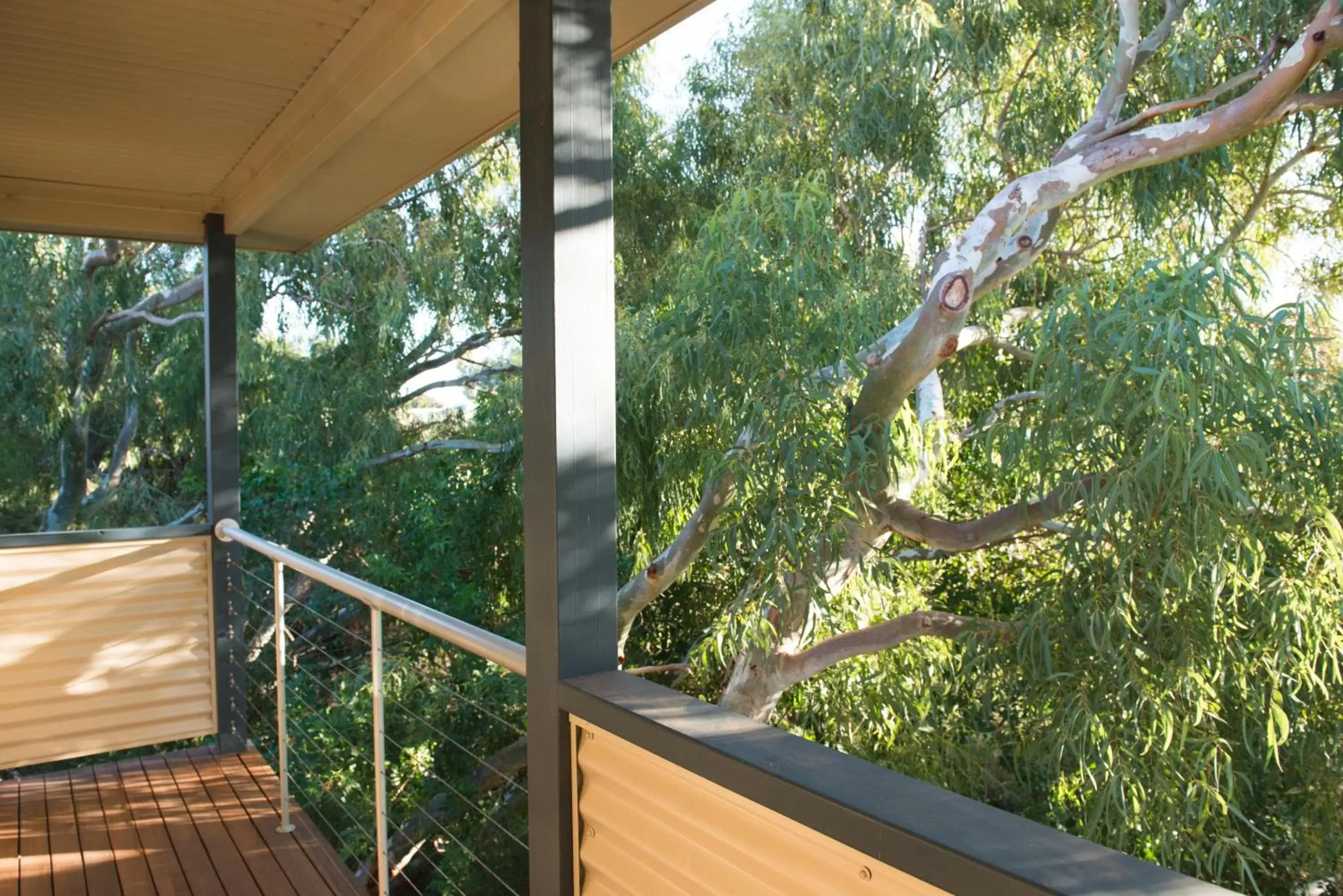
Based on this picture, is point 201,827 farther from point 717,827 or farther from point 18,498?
point 18,498

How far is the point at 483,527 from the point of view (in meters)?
8.95

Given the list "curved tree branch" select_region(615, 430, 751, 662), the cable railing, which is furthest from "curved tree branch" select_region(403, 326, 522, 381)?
"curved tree branch" select_region(615, 430, 751, 662)

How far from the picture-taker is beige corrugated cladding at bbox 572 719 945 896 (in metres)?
1.00

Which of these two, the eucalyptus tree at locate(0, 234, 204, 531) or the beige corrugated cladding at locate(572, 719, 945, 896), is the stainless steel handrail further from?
the eucalyptus tree at locate(0, 234, 204, 531)

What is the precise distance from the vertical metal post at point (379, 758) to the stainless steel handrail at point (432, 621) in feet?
0.25

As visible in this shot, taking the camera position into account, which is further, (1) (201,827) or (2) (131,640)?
(2) (131,640)

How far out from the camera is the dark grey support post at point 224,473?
11.9 feet

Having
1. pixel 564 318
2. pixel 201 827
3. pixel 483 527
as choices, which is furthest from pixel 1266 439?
pixel 483 527

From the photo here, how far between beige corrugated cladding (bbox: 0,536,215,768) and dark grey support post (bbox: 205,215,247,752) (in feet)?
0.14

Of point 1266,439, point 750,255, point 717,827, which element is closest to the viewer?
point 717,827

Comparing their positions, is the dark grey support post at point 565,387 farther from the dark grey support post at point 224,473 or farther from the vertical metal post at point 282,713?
the dark grey support post at point 224,473

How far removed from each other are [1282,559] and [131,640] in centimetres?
407

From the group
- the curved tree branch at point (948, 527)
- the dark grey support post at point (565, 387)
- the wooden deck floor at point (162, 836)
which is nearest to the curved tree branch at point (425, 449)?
the curved tree branch at point (948, 527)

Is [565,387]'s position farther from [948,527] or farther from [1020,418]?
[948,527]
